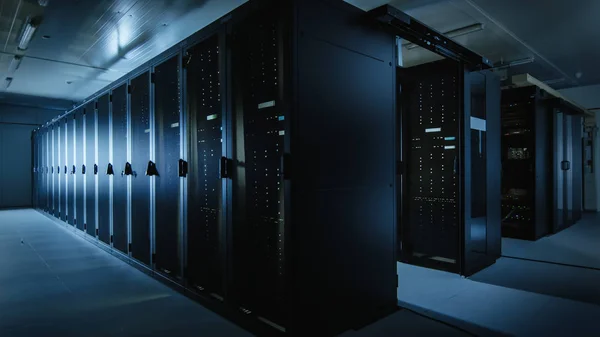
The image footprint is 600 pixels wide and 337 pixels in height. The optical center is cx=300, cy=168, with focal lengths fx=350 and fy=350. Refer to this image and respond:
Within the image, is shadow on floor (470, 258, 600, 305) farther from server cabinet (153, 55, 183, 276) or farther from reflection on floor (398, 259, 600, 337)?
server cabinet (153, 55, 183, 276)

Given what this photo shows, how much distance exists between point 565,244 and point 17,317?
661cm

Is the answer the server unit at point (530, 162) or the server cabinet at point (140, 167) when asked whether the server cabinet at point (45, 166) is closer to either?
the server cabinet at point (140, 167)

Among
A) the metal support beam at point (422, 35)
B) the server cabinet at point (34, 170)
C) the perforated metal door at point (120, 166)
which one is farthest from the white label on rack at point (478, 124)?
the server cabinet at point (34, 170)

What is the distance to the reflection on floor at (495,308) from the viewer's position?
7.85 ft

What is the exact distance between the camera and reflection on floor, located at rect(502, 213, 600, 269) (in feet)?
14.2

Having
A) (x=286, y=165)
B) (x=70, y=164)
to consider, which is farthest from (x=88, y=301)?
(x=70, y=164)

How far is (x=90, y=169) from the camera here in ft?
17.6

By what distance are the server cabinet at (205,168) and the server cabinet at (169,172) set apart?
0.9 inches

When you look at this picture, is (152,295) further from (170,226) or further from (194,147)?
(194,147)

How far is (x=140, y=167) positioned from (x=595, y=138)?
10.8m

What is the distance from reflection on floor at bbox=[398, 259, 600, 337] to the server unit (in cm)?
297

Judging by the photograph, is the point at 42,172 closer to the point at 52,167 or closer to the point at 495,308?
the point at 52,167

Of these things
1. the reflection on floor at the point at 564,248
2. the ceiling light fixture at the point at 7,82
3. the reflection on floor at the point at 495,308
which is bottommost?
the reflection on floor at the point at 564,248

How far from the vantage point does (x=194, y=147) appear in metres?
2.95
